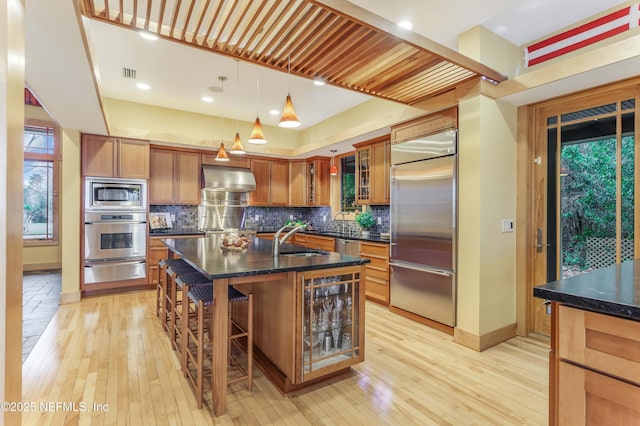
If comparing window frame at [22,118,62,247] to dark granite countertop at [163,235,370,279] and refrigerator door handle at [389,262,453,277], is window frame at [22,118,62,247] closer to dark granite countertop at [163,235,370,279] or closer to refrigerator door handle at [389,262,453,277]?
dark granite countertop at [163,235,370,279]

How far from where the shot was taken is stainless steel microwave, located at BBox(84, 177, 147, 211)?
4.54 meters

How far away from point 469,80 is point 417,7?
83 cm

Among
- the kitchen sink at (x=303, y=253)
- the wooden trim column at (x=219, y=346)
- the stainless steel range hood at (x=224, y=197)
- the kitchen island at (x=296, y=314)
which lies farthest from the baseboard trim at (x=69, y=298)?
the wooden trim column at (x=219, y=346)

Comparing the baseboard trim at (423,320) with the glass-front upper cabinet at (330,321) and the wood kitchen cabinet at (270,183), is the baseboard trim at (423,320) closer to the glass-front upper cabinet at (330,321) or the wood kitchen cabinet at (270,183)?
the glass-front upper cabinet at (330,321)

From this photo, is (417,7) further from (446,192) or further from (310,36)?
(446,192)

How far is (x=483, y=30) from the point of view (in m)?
2.95

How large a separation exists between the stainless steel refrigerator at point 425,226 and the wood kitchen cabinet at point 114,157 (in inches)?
150

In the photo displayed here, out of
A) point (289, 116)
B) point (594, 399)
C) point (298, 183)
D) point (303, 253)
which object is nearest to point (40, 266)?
point (298, 183)

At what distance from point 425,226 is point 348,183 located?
261 cm

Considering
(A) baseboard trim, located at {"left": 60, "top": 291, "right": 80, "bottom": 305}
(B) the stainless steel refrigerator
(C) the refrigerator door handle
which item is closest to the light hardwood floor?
(B) the stainless steel refrigerator

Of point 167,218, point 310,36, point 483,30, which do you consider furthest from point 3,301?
point 167,218

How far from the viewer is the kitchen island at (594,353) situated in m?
1.01

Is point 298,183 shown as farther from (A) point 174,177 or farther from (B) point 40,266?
(B) point 40,266

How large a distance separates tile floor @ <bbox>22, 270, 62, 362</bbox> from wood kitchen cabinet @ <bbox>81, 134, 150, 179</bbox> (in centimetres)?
170
